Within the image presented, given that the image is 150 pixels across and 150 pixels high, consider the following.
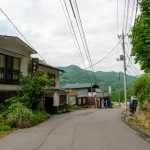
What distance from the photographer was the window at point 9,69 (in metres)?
16.3

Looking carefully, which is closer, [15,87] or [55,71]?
[15,87]

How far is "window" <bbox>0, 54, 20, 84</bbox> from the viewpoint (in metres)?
16.3

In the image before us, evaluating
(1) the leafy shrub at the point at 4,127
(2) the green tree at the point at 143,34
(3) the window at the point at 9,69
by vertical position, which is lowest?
(1) the leafy shrub at the point at 4,127

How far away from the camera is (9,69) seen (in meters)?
17.0

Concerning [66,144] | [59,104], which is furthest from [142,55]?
[59,104]

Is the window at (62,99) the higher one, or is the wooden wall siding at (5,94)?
the wooden wall siding at (5,94)

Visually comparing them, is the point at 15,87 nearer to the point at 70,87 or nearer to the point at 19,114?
the point at 19,114

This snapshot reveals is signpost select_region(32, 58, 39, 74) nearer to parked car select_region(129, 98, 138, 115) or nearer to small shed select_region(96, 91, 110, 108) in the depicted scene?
parked car select_region(129, 98, 138, 115)

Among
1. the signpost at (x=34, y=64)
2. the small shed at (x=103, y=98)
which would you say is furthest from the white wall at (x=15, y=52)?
the small shed at (x=103, y=98)

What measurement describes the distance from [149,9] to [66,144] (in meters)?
9.93

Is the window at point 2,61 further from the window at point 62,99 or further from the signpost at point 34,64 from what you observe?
the window at point 62,99

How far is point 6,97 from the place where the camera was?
16359mm

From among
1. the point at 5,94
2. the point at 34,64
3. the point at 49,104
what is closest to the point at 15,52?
the point at 34,64

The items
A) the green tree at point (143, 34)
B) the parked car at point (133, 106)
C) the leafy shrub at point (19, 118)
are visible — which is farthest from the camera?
the parked car at point (133, 106)
